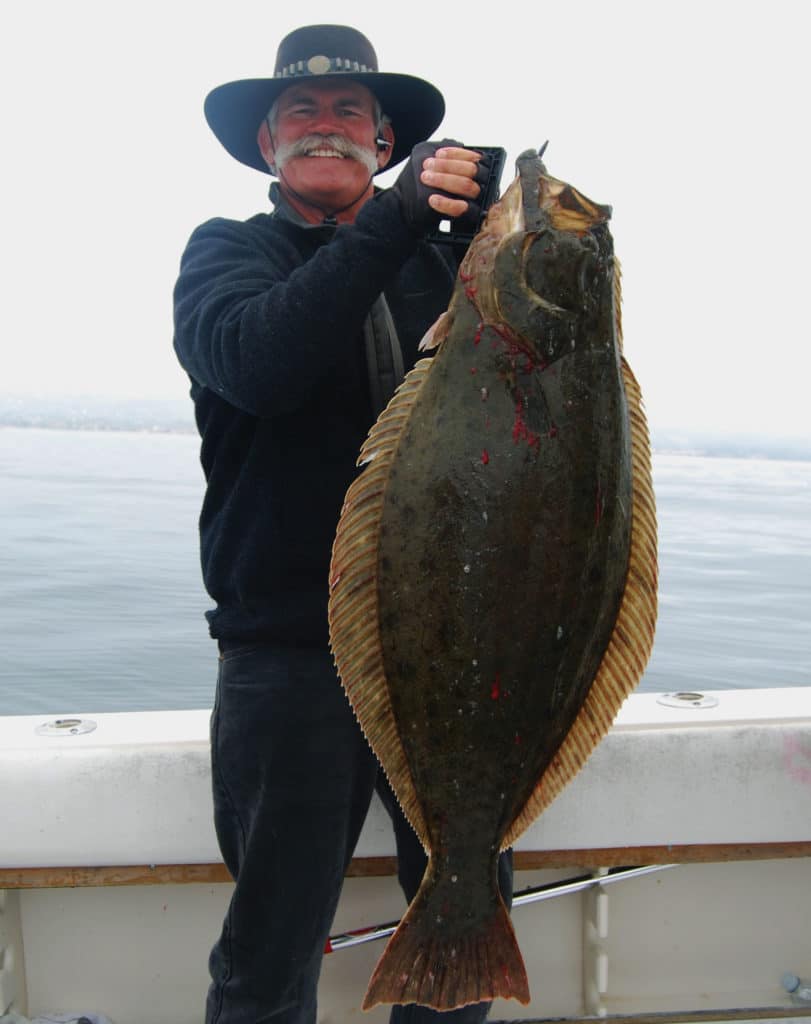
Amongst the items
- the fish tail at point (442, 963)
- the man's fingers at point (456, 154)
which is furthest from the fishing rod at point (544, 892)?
the man's fingers at point (456, 154)

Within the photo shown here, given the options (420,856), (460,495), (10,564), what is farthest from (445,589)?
(10,564)

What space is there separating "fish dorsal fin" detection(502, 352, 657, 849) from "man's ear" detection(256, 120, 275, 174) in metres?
1.34

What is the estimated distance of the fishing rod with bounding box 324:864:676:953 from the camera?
3.02 meters

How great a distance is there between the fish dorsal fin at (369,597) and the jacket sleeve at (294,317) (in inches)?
8.0

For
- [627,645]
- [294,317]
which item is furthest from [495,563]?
[294,317]

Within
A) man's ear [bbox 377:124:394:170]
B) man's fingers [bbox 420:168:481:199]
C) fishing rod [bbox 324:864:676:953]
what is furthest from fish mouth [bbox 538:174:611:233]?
fishing rod [bbox 324:864:676:953]

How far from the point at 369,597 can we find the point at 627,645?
1.71ft

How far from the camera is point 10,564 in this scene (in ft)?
37.6

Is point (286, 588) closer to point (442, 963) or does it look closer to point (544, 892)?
point (442, 963)

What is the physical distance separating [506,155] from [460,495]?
2.09 feet

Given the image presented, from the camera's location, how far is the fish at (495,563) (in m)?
1.62

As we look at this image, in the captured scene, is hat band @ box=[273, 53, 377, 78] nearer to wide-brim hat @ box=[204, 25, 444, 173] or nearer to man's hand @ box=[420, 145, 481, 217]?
wide-brim hat @ box=[204, 25, 444, 173]

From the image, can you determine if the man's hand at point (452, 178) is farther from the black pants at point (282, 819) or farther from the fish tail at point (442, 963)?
the fish tail at point (442, 963)

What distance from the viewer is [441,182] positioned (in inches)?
65.1
